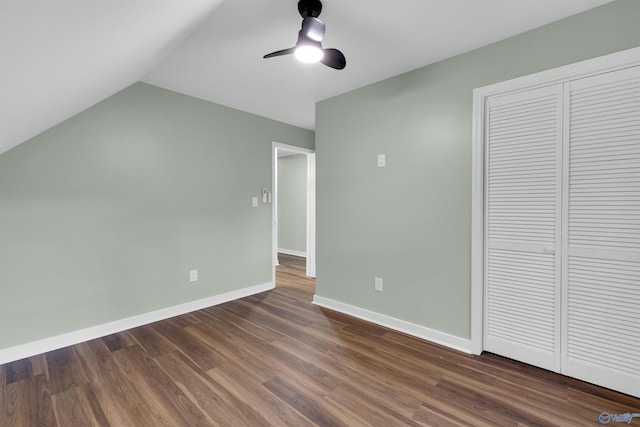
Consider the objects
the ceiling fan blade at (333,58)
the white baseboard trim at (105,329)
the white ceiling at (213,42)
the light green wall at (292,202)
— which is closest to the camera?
the white ceiling at (213,42)

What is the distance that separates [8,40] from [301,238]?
19.4 ft

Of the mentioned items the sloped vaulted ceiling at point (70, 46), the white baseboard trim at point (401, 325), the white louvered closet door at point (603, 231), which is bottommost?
the white baseboard trim at point (401, 325)

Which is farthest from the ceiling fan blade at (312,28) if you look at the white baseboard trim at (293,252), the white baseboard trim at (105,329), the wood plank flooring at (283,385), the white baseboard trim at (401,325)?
the white baseboard trim at (293,252)

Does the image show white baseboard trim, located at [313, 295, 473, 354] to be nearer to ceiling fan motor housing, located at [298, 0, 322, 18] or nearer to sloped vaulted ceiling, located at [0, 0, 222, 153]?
ceiling fan motor housing, located at [298, 0, 322, 18]

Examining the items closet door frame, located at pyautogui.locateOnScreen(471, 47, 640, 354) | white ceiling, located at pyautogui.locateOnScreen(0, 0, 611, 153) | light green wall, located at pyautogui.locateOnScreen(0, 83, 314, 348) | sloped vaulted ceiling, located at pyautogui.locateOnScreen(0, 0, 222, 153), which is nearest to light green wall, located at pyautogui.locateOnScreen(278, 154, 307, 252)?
light green wall, located at pyautogui.locateOnScreen(0, 83, 314, 348)

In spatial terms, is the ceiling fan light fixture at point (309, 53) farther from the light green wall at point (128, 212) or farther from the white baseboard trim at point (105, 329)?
the white baseboard trim at point (105, 329)

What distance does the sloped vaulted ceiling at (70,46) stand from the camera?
2.60 ft

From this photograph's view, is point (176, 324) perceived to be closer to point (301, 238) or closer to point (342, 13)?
point (342, 13)

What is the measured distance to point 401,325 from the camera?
2734 millimetres

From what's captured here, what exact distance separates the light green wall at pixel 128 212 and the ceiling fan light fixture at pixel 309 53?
1960mm

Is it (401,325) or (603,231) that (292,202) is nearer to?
(401,325)

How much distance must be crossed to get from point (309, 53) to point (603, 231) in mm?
2194

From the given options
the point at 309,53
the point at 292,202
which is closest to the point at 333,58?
the point at 309,53

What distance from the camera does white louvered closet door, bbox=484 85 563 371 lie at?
2.02 m
